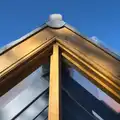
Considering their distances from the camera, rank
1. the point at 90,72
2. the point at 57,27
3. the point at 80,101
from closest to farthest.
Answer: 1. the point at 90,72
2. the point at 57,27
3. the point at 80,101

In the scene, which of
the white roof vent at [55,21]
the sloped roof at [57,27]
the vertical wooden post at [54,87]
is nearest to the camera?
the vertical wooden post at [54,87]

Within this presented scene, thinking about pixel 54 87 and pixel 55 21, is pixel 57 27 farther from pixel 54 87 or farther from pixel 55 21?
pixel 54 87

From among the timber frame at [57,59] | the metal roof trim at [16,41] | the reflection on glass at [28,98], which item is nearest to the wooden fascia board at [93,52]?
the timber frame at [57,59]

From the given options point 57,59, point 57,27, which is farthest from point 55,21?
point 57,59

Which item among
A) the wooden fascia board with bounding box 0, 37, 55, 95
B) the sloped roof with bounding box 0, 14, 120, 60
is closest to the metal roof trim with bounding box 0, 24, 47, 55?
the sloped roof with bounding box 0, 14, 120, 60

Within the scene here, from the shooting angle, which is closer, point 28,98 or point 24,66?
point 24,66

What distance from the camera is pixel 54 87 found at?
63.8 inches

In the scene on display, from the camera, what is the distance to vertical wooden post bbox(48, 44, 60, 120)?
1507 mm

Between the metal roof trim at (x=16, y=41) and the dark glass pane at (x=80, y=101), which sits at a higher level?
the metal roof trim at (x=16, y=41)

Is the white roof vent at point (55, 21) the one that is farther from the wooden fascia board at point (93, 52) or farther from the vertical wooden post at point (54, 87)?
the vertical wooden post at point (54, 87)

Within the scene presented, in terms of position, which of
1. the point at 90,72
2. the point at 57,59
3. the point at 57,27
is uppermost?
the point at 57,27

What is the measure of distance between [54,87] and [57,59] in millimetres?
Result: 169

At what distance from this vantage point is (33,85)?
6.20 feet

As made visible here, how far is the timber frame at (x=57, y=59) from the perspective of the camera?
5.00 feet
